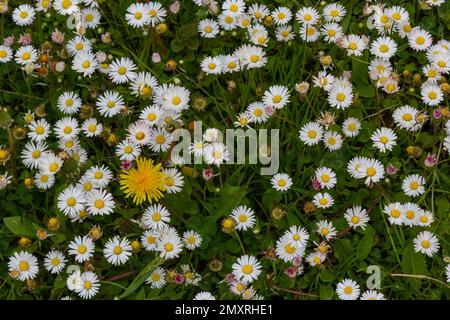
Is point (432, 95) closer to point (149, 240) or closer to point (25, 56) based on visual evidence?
point (149, 240)

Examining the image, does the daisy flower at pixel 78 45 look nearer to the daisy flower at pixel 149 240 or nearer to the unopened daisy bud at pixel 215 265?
the daisy flower at pixel 149 240

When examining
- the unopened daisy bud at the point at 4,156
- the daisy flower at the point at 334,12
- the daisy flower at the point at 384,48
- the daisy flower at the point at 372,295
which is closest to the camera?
the daisy flower at the point at 372,295

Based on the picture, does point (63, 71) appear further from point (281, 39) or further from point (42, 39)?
point (281, 39)

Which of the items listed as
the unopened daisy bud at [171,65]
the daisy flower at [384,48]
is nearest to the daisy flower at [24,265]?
the unopened daisy bud at [171,65]

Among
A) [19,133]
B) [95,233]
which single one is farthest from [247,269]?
[19,133]

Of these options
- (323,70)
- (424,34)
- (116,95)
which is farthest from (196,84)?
(424,34)

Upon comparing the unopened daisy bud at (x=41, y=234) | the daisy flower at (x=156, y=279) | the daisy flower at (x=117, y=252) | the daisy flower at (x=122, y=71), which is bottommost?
the daisy flower at (x=156, y=279)

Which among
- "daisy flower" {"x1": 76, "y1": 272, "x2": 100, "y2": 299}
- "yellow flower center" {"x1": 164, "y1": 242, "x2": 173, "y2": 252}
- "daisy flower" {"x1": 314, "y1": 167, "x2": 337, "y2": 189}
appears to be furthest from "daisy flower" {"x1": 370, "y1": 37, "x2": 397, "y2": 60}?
"daisy flower" {"x1": 76, "y1": 272, "x2": 100, "y2": 299}
